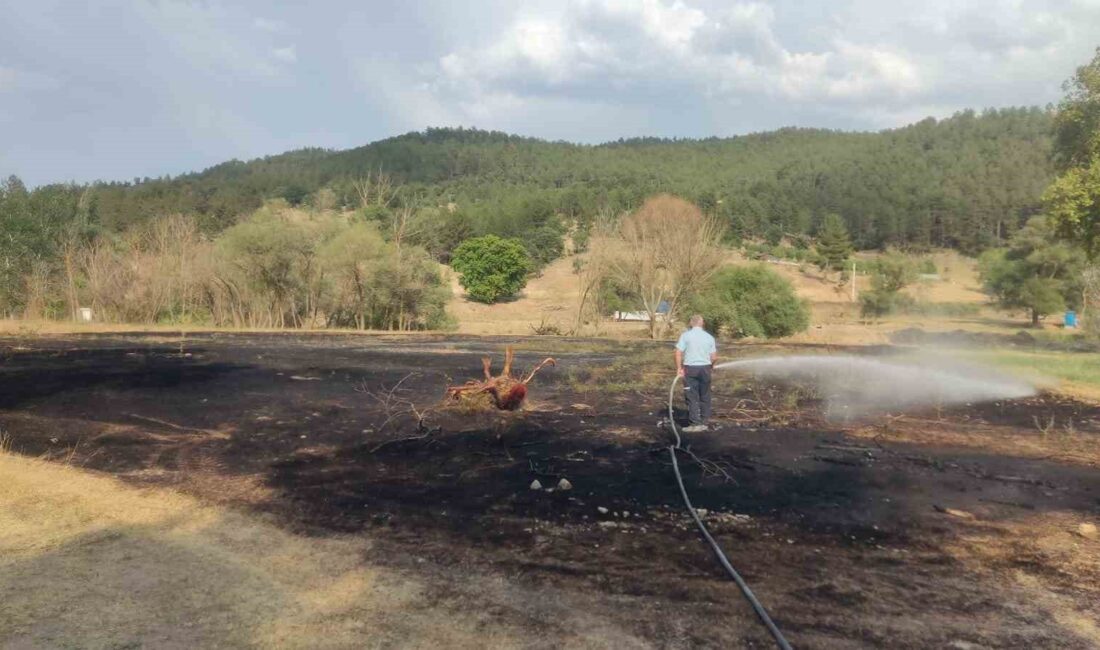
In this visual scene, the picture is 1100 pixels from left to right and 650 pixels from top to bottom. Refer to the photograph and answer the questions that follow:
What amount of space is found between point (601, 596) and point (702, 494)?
309cm

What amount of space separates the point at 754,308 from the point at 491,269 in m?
36.9

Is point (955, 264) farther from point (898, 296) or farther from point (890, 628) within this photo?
point (890, 628)

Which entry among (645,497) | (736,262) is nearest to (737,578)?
(645,497)

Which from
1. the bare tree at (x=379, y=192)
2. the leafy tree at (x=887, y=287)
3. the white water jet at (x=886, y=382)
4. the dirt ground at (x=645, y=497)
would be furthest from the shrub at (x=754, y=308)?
the bare tree at (x=379, y=192)

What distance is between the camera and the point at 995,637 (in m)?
4.86

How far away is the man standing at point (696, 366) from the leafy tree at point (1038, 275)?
162 feet

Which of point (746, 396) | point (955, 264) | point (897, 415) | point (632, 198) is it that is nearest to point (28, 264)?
point (746, 396)


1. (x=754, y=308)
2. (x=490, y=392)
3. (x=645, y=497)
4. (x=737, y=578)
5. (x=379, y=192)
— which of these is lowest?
(x=645, y=497)

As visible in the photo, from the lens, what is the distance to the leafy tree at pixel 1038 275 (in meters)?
51.2

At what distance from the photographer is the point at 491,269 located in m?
70.5

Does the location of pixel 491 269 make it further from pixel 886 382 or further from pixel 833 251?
pixel 886 382

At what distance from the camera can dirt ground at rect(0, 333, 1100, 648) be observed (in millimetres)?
5156

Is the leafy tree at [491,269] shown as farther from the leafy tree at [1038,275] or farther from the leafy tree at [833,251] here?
the leafy tree at [1038,275]

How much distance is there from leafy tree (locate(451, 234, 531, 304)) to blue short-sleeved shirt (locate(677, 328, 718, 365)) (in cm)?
5792
